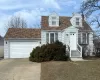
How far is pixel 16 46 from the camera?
35.1 m

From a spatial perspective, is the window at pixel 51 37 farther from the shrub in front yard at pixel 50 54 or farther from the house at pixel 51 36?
the shrub in front yard at pixel 50 54

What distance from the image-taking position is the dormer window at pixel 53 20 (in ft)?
112

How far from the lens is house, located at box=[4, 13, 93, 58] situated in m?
33.1

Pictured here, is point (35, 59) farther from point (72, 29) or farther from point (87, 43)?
point (87, 43)

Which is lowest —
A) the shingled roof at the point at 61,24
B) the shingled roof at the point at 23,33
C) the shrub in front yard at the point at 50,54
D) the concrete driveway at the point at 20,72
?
the concrete driveway at the point at 20,72

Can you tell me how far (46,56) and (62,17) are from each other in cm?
1091

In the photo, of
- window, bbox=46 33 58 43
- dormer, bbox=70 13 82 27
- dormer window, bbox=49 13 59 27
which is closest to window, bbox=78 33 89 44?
dormer, bbox=70 13 82 27

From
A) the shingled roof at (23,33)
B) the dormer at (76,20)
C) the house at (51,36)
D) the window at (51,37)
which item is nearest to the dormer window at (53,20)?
the house at (51,36)

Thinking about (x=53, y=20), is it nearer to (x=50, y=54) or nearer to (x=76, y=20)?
(x=76, y=20)

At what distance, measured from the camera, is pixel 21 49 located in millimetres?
35125

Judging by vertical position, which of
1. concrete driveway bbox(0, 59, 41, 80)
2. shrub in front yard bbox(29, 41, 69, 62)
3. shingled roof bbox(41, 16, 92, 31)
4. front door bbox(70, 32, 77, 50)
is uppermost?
shingled roof bbox(41, 16, 92, 31)

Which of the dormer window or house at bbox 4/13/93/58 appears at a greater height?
the dormer window

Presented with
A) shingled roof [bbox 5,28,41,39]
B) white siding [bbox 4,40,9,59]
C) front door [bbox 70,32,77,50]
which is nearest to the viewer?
front door [bbox 70,32,77,50]

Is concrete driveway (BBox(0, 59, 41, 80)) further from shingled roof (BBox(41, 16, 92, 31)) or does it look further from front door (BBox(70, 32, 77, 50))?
shingled roof (BBox(41, 16, 92, 31))
